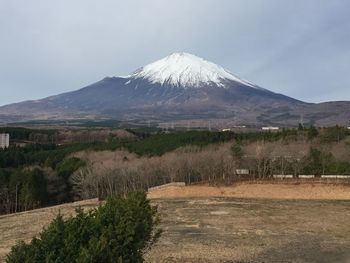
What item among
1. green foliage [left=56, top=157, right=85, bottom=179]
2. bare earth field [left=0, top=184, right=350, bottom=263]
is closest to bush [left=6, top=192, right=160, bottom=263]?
bare earth field [left=0, top=184, right=350, bottom=263]

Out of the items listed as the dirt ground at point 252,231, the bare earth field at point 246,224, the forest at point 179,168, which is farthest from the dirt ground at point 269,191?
the forest at point 179,168

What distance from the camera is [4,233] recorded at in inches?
1105

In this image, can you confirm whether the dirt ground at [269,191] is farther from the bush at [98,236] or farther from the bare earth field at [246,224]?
the bush at [98,236]

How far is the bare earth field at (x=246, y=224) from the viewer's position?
21.1 m

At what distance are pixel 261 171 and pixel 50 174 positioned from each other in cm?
1864

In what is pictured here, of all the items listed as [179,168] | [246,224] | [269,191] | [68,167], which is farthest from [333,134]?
[246,224]

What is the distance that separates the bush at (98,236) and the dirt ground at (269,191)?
27.9 metres

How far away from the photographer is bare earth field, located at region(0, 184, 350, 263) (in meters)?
21.1

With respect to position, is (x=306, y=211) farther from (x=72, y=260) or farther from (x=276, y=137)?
(x=72, y=260)

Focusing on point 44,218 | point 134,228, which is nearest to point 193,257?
point 134,228

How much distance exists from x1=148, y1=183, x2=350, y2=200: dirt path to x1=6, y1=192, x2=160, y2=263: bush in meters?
27.9

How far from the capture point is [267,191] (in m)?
37.7

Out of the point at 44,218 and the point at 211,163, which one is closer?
the point at 44,218

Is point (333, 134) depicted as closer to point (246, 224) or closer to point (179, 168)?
point (179, 168)
